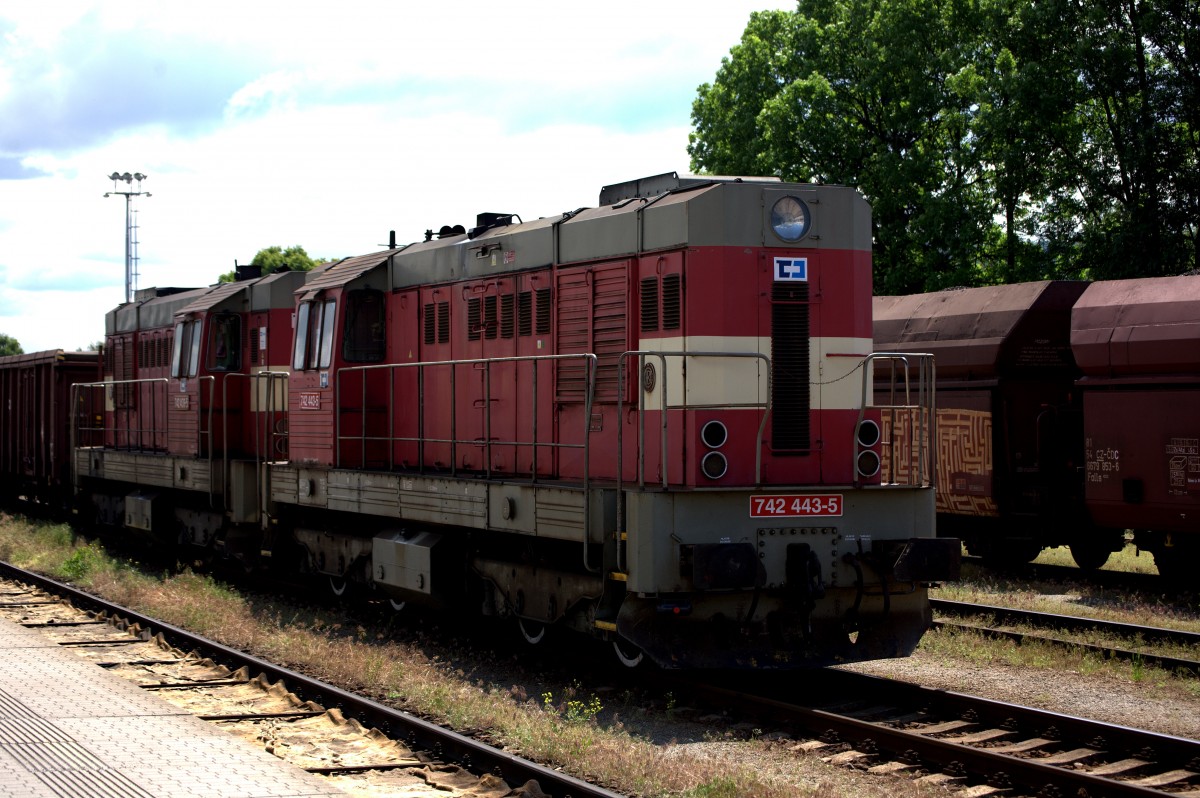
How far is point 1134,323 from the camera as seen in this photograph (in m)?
14.3

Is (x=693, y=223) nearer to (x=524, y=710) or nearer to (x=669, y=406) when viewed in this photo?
(x=669, y=406)

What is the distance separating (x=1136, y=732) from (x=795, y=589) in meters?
2.47

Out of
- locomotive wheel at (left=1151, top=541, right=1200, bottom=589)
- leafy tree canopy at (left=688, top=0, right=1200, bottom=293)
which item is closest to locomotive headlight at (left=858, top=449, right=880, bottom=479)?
locomotive wheel at (left=1151, top=541, right=1200, bottom=589)

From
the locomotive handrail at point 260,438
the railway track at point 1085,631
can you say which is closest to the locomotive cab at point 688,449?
the railway track at point 1085,631

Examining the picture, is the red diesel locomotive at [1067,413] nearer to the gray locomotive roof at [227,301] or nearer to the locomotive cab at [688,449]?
the locomotive cab at [688,449]

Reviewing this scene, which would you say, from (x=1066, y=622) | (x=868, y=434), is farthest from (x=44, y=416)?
(x=1066, y=622)

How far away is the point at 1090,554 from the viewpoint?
1684 centimetres

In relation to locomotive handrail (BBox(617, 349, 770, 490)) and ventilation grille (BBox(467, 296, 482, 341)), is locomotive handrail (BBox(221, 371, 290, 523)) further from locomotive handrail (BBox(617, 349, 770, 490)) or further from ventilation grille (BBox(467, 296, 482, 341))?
locomotive handrail (BBox(617, 349, 770, 490))

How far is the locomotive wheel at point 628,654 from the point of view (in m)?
9.87

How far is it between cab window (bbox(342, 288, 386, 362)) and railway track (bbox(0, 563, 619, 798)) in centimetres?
349

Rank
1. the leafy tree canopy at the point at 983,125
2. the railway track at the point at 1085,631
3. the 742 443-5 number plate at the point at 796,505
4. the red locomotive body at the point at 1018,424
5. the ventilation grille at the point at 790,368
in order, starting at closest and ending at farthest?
the 742 443-5 number plate at the point at 796,505, the ventilation grille at the point at 790,368, the railway track at the point at 1085,631, the red locomotive body at the point at 1018,424, the leafy tree canopy at the point at 983,125

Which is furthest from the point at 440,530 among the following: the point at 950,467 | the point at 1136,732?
the point at 950,467

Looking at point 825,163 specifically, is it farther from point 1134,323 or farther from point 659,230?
point 659,230

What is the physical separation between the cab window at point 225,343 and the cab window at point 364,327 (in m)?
4.57
